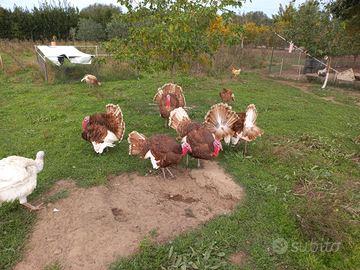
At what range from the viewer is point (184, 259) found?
2926 millimetres

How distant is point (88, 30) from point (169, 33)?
81.4ft

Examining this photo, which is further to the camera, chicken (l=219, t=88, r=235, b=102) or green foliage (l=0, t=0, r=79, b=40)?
green foliage (l=0, t=0, r=79, b=40)

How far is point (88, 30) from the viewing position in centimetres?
2662

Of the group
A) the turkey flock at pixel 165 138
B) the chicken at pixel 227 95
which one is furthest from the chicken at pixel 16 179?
the chicken at pixel 227 95

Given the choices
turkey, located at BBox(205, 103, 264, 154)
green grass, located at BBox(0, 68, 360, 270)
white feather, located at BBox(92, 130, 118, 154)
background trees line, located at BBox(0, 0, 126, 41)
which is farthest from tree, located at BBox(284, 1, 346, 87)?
background trees line, located at BBox(0, 0, 126, 41)

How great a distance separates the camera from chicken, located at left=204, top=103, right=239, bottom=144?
5.55 metres

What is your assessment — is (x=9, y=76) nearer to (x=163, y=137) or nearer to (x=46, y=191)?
(x=46, y=191)

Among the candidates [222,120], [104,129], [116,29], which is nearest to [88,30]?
[116,29]

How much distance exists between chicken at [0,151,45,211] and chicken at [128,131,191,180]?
1937mm

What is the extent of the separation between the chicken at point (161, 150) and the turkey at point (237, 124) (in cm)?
148

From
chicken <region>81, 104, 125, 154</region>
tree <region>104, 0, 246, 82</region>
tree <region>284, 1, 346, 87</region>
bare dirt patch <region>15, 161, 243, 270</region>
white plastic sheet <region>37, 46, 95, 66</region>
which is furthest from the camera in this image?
tree <region>284, 1, 346, 87</region>

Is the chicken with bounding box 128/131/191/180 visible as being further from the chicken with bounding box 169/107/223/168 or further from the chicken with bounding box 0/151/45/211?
the chicken with bounding box 0/151/45/211

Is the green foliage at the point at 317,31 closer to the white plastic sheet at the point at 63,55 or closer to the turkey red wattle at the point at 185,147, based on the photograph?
the turkey red wattle at the point at 185,147

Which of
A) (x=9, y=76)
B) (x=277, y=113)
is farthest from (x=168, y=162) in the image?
(x=9, y=76)
